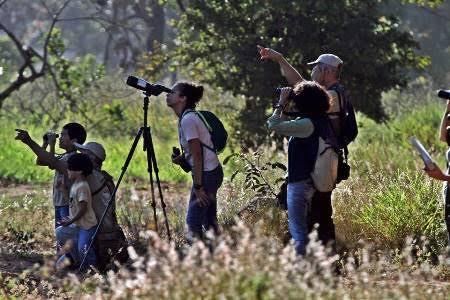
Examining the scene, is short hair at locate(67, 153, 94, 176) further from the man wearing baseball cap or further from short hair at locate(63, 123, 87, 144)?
the man wearing baseball cap

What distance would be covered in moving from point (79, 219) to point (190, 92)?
5.06 ft

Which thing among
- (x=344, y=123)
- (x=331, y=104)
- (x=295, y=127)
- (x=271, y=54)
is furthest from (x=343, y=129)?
(x=271, y=54)

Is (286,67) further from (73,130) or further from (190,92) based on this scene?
(73,130)

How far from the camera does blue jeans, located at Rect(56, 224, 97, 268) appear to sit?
9.60m

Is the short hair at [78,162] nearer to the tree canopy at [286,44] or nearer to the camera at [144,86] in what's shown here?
the camera at [144,86]

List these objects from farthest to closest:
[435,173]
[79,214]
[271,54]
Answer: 1. [79,214]
2. [271,54]
3. [435,173]

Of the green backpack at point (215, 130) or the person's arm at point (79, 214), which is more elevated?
the green backpack at point (215, 130)

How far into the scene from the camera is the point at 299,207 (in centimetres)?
826

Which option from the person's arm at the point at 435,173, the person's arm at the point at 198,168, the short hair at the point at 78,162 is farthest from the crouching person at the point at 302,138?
the short hair at the point at 78,162

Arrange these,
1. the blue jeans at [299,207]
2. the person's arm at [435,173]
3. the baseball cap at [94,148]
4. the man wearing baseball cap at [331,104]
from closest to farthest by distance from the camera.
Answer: the person's arm at [435,173] < the blue jeans at [299,207] < the man wearing baseball cap at [331,104] < the baseball cap at [94,148]

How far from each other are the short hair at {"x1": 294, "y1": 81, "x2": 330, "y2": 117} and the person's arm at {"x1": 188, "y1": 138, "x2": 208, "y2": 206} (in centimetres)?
94

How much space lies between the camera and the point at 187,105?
8914 mm

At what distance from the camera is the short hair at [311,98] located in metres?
8.08

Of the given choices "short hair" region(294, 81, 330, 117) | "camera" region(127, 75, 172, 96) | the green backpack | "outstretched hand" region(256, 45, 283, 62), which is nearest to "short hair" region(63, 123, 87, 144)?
"camera" region(127, 75, 172, 96)
